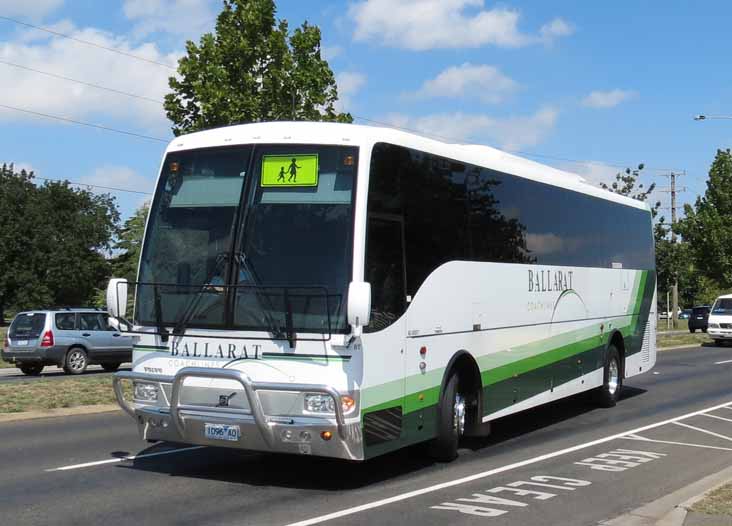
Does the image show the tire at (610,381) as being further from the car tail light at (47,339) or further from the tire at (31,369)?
the tire at (31,369)

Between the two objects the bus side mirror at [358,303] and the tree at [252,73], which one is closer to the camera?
the bus side mirror at [358,303]

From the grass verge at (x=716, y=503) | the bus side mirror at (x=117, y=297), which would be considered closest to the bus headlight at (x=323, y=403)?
the bus side mirror at (x=117, y=297)

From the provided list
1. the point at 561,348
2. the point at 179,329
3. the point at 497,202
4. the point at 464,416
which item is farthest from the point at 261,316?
the point at 561,348

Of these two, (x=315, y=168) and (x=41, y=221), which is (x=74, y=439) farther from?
(x=41, y=221)

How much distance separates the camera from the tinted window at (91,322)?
27.8 meters

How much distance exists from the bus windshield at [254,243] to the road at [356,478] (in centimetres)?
163

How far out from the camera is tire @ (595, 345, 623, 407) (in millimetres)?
17281

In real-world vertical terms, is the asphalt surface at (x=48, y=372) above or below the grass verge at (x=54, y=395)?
below

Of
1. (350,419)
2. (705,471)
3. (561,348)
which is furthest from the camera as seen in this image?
(561,348)

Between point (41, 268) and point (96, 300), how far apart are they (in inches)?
404

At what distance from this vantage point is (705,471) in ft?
36.5

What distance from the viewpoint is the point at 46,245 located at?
91.4m

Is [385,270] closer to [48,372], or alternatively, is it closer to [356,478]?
[356,478]

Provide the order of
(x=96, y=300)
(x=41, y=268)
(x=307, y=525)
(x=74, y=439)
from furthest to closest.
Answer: (x=41, y=268) < (x=96, y=300) < (x=74, y=439) < (x=307, y=525)
